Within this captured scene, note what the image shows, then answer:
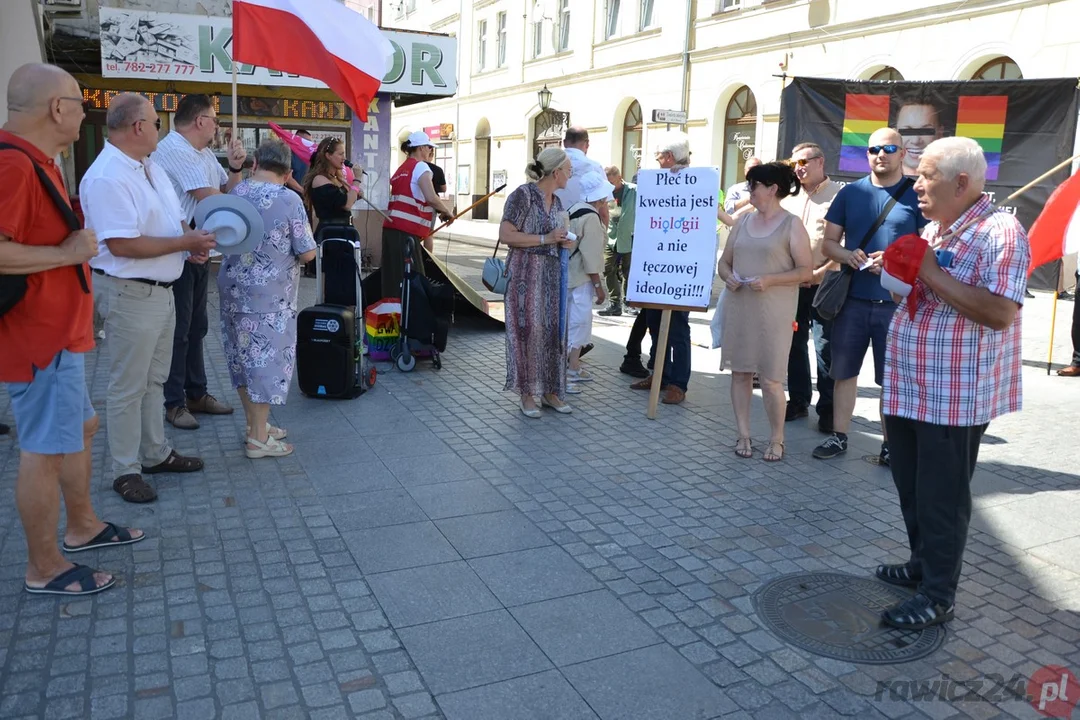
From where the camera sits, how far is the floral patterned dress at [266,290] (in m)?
5.23

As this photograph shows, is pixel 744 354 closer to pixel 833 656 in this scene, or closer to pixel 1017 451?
pixel 1017 451

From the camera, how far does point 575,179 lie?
7.63 metres

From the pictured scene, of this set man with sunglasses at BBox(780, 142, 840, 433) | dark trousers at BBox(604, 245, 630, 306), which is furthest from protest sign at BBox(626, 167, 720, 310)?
dark trousers at BBox(604, 245, 630, 306)

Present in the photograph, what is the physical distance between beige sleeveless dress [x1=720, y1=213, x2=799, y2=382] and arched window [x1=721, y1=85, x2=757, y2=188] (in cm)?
1630

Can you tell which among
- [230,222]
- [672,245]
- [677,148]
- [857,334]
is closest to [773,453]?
[857,334]

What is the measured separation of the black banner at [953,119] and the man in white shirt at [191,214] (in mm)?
8412

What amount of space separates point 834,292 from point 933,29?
13.8m

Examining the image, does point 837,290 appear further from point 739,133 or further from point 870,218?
point 739,133

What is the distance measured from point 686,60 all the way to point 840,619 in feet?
70.7

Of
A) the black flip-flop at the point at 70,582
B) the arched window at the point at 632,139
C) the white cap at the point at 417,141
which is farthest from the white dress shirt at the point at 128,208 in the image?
the arched window at the point at 632,139

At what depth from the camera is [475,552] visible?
4164 mm

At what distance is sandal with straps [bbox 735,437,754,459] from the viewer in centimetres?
577

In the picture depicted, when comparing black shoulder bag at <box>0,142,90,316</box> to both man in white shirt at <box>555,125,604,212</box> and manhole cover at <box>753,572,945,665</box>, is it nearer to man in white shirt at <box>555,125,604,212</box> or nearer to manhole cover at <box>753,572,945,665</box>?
manhole cover at <box>753,572,945,665</box>

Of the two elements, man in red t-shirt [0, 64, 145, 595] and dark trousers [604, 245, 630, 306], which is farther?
dark trousers [604, 245, 630, 306]
